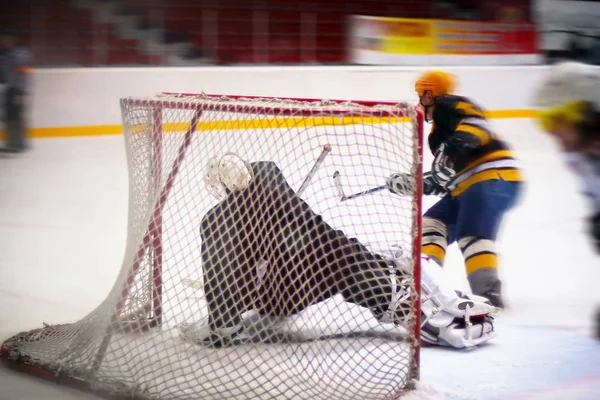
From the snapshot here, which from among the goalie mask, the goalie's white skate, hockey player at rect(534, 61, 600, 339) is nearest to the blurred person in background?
the goalie mask

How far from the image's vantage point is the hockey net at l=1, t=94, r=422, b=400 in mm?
2264

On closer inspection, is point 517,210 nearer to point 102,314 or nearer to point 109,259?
point 109,259

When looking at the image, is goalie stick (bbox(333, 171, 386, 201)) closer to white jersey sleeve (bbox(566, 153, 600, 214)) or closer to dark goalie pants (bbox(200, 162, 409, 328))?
dark goalie pants (bbox(200, 162, 409, 328))

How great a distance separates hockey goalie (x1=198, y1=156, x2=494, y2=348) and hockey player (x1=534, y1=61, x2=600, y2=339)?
618mm

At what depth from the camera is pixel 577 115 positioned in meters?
2.44

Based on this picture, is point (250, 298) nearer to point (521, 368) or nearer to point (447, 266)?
point (521, 368)

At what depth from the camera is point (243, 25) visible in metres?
8.23

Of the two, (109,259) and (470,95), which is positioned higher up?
(470,95)

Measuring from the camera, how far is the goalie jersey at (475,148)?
3039mm

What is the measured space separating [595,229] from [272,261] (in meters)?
1.00

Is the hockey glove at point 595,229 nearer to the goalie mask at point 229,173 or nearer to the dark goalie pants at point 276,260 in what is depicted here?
the dark goalie pants at point 276,260

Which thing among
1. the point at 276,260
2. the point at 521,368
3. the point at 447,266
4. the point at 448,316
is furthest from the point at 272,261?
the point at 447,266

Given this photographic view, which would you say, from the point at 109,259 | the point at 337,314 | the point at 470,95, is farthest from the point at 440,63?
the point at 337,314

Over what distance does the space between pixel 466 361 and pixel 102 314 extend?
42.6 inches
